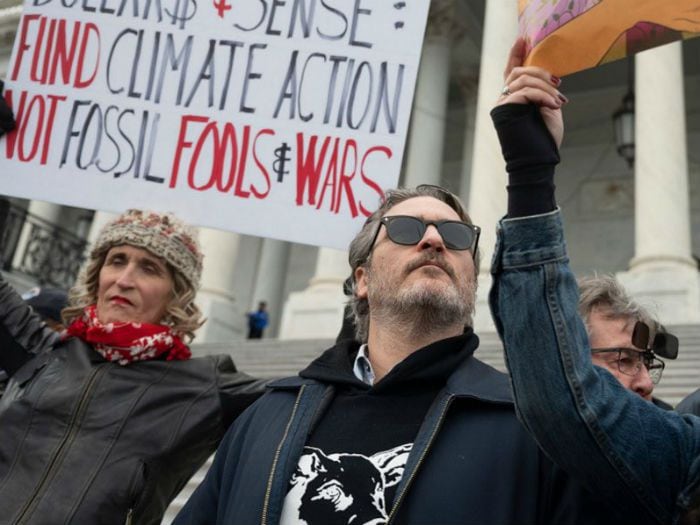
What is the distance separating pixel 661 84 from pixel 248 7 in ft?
41.5

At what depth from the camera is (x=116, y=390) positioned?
2799 mm

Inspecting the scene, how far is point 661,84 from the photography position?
14.9 metres

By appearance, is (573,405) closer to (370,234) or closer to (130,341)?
(370,234)

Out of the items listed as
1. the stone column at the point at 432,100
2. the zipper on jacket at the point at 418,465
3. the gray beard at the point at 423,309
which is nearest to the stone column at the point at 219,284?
the stone column at the point at 432,100

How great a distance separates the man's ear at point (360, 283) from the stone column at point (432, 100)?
630 inches

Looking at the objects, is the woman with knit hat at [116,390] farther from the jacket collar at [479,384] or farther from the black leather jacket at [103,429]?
the jacket collar at [479,384]

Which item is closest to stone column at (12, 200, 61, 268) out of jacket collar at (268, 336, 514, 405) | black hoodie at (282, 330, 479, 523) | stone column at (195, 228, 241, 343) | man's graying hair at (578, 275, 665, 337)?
stone column at (195, 228, 241, 343)

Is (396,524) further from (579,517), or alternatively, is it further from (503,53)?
(503,53)

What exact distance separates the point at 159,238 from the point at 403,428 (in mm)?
1320

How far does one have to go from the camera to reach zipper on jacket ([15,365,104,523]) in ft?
8.33

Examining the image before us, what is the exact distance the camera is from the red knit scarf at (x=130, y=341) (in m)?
2.87

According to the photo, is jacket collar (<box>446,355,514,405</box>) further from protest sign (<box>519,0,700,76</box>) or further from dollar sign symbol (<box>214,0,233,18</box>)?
dollar sign symbol (<box>214,0,233,18</box>)

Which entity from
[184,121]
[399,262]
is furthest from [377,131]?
[399,262]

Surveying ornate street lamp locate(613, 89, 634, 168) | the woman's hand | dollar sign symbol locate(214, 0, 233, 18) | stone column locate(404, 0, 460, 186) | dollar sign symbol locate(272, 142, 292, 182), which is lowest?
the woman's hand
